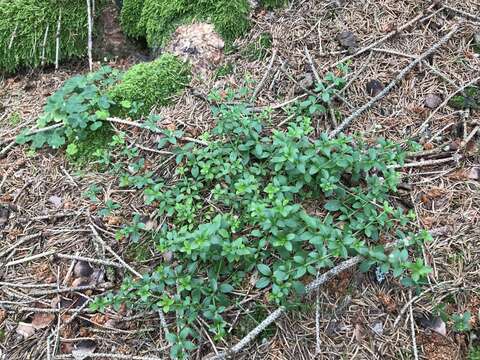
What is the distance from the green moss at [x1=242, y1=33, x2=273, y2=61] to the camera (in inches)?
134

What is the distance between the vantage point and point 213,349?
89.7 inches

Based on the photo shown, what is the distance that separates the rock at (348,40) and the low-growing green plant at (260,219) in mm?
714

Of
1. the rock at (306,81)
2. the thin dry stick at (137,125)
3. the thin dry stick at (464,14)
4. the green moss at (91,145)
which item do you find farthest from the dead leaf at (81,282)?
the thin dry stick at (464,14)

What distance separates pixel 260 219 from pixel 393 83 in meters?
1.47

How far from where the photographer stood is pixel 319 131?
116 inches

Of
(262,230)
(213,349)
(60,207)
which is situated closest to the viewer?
(213,349)

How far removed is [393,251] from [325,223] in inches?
14.6

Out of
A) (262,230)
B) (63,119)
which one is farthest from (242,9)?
(262,230)

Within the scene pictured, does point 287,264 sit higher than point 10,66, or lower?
lower

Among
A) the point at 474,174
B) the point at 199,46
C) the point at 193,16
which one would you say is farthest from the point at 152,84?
the point at 474,174

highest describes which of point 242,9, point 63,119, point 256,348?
point 242,9

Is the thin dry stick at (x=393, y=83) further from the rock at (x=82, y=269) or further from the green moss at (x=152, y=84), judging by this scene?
the rock at (x=82, y=269)

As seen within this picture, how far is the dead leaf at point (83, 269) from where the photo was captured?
2.62 meters

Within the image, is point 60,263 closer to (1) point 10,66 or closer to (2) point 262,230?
(2) point 262,230
